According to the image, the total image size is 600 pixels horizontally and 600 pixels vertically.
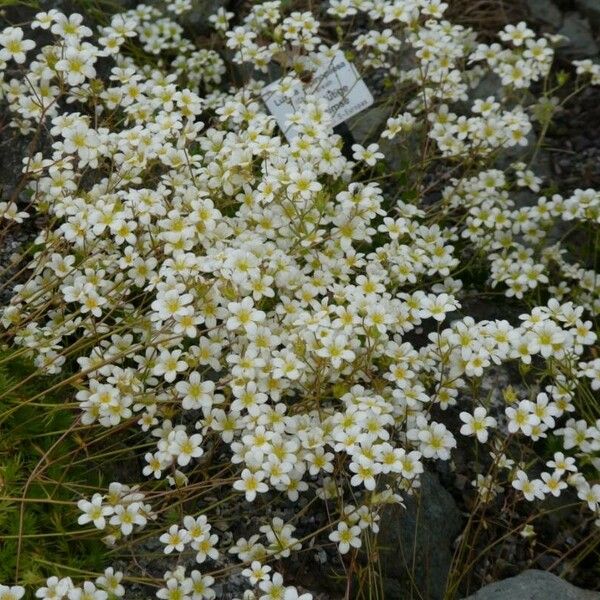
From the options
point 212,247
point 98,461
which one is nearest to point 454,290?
point 212,247

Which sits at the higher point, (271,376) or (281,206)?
(281,206)

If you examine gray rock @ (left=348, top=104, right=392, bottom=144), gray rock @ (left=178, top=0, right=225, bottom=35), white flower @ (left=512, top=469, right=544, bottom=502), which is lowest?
white flower @ (left=512, top=469, right=544, bottom=502)

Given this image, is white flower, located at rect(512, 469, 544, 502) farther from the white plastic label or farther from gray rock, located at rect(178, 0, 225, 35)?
gray rock, located at rect(178, 0, 225, 35)

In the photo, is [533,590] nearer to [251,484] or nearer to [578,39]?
[251,484]

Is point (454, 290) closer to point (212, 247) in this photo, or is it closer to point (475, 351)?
point (475, 351)

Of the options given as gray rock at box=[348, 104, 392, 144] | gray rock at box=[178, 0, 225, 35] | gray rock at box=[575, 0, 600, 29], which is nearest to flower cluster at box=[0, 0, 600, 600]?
gray rock at box=[348, 104, 392, 144]

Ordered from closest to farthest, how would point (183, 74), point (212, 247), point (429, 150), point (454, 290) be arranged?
point (212, 247), point (454, 290), point (429, 150), point (183, 74)
